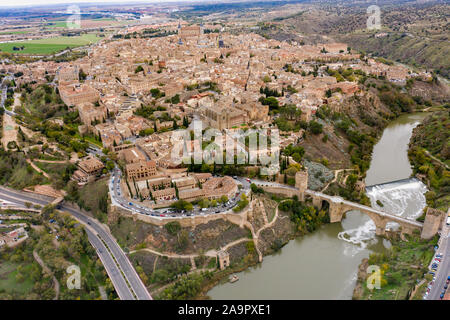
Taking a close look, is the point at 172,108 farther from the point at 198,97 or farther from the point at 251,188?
the point at 251,188

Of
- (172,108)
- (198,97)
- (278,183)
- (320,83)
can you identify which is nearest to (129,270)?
(278,183)

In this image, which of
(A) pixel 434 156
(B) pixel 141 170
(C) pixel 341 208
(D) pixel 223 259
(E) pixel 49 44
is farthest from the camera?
(E) pixel 49 44

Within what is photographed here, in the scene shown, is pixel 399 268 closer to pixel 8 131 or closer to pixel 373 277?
pixel 373 277

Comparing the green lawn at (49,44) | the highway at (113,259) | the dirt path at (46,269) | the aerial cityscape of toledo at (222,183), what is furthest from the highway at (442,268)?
the green lawn at (49,44)

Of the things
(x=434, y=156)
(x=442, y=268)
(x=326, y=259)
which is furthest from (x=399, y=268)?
(x=434, y=156)

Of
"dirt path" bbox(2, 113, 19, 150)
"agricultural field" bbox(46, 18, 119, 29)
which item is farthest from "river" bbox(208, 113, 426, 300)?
"agricultural field" bbox(46, 18, 119, 29)
